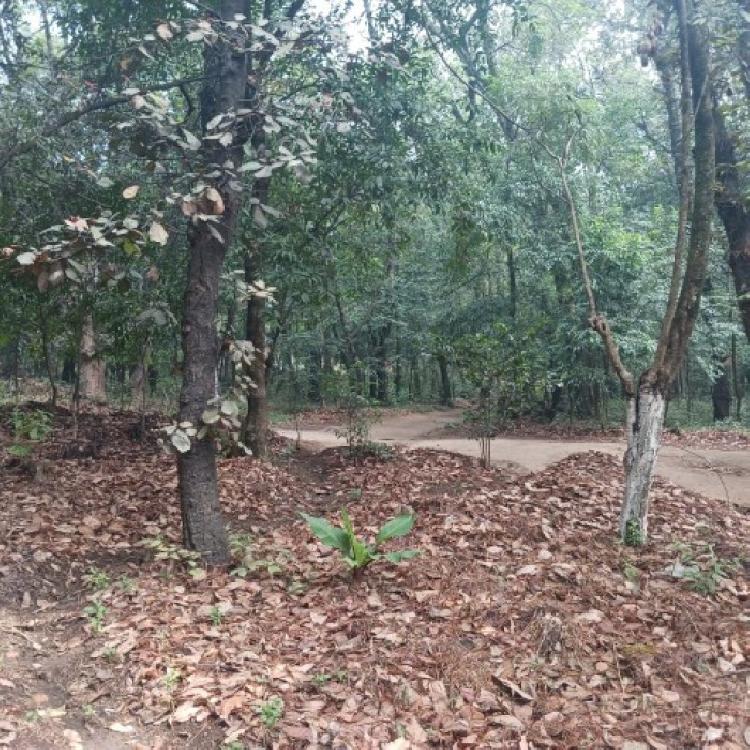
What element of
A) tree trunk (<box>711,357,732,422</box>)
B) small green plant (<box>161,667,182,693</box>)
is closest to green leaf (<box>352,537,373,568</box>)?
small green plant (<box>161,667,182,693</box>)

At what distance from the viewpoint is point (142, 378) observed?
8445 mm

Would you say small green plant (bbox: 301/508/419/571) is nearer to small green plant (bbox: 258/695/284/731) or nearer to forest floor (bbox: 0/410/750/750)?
forest floor (bbox: 0/410/750/750)

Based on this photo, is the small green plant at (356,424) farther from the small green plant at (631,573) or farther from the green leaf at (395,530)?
the small green plant at (631,573)

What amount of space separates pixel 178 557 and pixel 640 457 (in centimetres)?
342

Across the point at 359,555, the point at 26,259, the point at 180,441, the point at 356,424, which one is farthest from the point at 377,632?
the point at 356,424

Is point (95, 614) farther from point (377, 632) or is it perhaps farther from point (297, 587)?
point (377, 632)

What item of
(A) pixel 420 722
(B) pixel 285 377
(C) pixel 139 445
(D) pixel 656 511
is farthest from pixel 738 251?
(B) pixel 285 377

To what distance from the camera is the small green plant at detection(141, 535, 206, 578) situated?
168 inches

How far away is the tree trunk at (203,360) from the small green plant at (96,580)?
21.5 inches

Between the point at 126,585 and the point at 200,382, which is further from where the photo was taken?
the point at 200,382

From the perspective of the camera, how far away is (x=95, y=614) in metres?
3.83

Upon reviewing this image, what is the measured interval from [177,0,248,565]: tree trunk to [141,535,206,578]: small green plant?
0.08 metres

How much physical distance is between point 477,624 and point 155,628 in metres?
1.86

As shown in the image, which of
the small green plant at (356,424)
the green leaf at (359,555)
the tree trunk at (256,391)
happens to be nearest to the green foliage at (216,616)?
the green leaf at (359,555)
